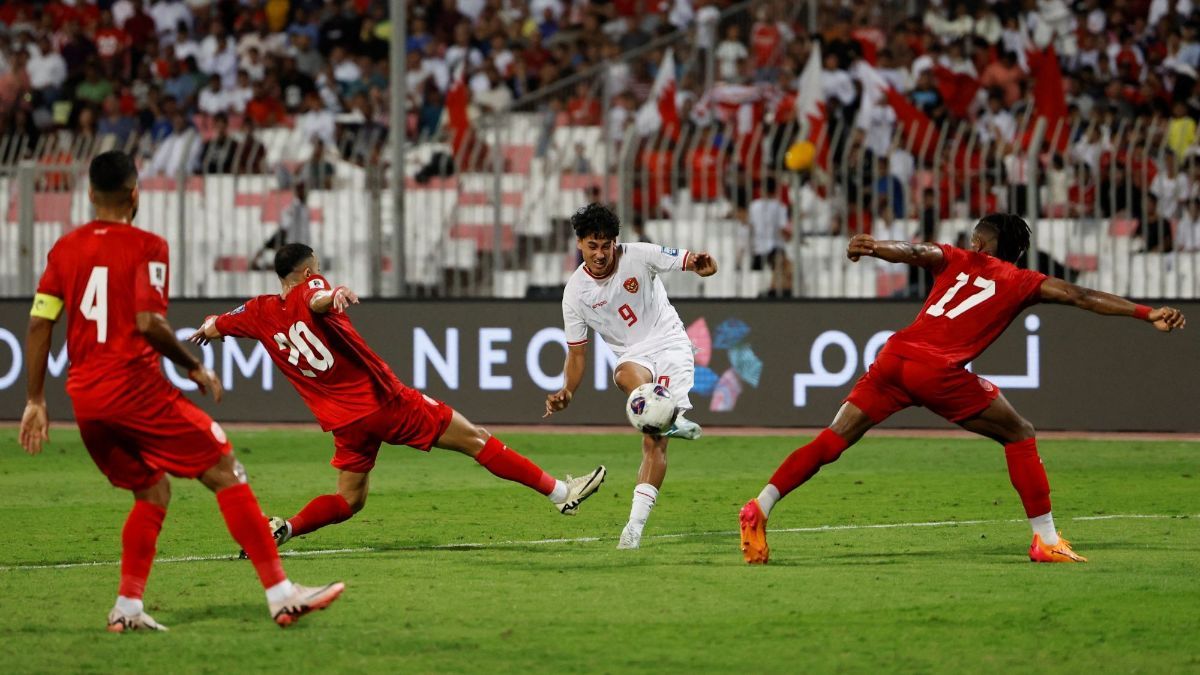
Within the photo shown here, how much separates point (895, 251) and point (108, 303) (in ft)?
12.7

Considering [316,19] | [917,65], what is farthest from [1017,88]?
[316,19]

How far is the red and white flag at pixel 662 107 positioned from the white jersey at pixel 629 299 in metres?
11.5

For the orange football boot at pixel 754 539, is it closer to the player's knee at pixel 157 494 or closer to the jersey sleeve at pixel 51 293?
the player's knee at pixel 157 494

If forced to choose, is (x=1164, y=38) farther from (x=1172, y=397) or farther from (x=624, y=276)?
(x=624, y=276)

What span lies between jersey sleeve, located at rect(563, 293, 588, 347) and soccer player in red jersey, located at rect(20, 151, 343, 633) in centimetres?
343

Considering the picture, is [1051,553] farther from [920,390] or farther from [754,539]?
[754,539]

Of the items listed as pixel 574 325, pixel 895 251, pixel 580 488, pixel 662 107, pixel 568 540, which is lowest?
pixel 568 540

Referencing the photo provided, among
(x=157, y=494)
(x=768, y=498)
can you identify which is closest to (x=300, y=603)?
(x=157, y=494)

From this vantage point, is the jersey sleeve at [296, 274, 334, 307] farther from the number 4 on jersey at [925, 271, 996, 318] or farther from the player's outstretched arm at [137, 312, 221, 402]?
the number 4 on jersey at [925, 271, 996, 318]

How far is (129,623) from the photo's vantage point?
695 cm

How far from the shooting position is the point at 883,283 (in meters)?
17.9

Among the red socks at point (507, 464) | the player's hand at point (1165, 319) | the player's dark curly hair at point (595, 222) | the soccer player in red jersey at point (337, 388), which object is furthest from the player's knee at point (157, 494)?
the player's hand at point (1165, 319)

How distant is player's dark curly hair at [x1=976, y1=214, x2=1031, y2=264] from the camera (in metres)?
9.19

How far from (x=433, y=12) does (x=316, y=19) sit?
191 cm
